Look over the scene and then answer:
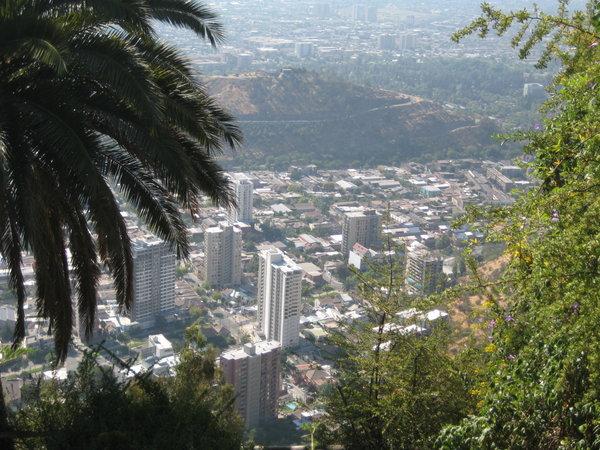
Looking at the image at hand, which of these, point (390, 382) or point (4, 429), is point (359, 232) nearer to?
point (390, 382)

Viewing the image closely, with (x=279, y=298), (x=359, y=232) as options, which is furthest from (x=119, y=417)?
(x=359, y=232)

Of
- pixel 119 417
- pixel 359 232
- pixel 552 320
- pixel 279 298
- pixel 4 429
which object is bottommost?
pixel 359 232

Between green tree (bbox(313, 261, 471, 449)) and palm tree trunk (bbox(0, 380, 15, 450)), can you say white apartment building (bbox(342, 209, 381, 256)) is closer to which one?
green tree (bbox(313, 261, 471, 449))

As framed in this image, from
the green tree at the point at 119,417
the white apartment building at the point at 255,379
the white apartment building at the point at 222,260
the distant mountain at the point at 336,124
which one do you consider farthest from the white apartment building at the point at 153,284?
the distant mountain at the point at 336,124

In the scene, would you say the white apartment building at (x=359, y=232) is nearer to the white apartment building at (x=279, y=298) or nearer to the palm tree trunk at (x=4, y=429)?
the white apartment building at (x=279, y=298)

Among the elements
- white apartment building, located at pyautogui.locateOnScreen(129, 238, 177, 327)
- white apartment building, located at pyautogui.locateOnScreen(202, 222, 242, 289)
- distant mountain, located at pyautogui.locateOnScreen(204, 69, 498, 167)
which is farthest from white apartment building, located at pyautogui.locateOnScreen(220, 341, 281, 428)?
distant mountain, located at pyautogui.locateOnScreen(204, 69, 498, 167)

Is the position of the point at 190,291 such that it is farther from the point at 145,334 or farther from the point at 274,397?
the point at 274,397
